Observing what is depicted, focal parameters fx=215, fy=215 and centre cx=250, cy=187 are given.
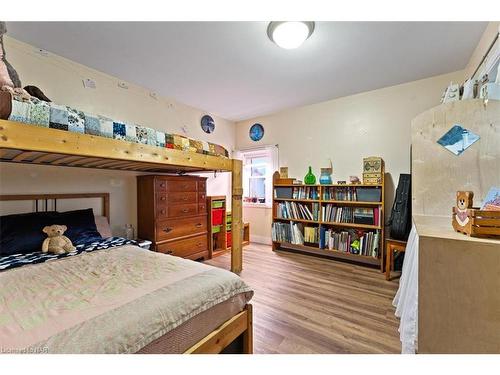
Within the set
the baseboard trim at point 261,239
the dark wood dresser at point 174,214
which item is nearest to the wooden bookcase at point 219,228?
the dark wood dresser at point 174,214

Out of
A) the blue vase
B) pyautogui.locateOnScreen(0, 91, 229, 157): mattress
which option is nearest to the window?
the blue vase

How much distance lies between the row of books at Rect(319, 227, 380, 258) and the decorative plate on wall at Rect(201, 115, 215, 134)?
8.04 ft

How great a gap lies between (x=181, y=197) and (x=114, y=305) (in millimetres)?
1912

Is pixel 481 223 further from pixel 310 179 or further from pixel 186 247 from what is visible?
pixel 186 247

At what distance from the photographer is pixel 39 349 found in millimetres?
700

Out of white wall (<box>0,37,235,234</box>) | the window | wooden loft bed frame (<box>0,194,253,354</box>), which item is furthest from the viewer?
the window

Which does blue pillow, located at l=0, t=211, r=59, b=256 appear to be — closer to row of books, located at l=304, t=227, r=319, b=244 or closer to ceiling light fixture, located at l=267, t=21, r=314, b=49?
ceiling light fixture, located at l=267, t=21, r=314, b=49

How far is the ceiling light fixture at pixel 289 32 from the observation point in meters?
1.60

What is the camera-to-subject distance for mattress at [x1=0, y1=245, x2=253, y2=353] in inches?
29.7

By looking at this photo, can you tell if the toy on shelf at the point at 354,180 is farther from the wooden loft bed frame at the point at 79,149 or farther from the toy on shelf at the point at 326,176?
the wooden loft bed frame at the point at 79,149

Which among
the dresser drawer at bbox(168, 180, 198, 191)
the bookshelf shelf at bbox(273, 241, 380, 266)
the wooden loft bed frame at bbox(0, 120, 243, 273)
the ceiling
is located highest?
the ceiling

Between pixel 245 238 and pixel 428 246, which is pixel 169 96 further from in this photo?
pixel 428 246
